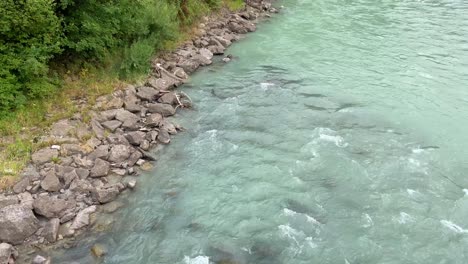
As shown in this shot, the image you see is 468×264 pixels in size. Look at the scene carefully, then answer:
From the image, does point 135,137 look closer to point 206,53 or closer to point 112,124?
point 112,124

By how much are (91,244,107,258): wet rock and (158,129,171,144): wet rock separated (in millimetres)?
4713

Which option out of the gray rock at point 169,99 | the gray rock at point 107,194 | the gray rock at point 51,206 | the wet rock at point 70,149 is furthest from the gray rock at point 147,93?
the gray rock at point 51,206

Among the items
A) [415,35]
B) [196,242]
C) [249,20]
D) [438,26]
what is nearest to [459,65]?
[415,35]

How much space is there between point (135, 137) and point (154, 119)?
1.33m

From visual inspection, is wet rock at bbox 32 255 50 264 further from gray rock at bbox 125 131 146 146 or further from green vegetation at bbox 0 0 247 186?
gray rock at bbox 125 131 146 146

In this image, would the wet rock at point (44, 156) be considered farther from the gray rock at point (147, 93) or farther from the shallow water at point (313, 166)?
the gray rock at point (147, 93)

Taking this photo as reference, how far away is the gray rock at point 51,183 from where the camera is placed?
11375 mm

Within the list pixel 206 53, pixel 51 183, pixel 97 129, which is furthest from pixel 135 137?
pixel 206 53

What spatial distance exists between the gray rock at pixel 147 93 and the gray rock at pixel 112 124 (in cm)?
201

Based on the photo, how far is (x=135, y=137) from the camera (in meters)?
13.8

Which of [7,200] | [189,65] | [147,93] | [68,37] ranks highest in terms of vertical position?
[68,37]

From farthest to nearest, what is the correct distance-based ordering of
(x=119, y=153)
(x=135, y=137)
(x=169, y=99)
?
1. (x=169, y=99)
2. (x=135, y=137)
3. (x=119, y=153)

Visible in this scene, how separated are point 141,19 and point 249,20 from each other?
966cm

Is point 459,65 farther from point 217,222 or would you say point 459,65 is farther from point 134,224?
point 134,224
